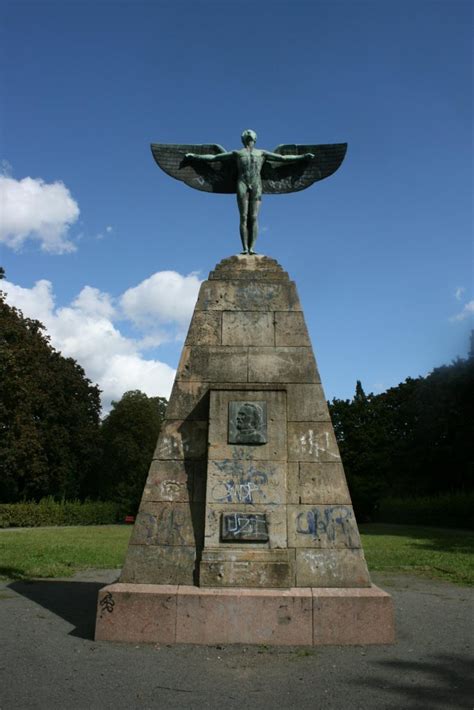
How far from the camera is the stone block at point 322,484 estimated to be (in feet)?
23.6

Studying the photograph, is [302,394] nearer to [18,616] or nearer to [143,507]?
[143,507]

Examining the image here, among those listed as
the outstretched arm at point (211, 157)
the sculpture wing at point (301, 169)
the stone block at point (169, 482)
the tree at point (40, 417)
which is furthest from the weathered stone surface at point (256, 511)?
the tree at point (40, 417)

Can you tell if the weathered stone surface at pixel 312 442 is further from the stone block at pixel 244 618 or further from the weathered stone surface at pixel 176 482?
the stone block at pixel 244 618

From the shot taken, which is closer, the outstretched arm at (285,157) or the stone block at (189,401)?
the stone block at (189,401)

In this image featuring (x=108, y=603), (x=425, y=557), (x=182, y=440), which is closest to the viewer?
(x=108, y=603)

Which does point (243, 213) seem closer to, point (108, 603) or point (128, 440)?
point (108, 603)

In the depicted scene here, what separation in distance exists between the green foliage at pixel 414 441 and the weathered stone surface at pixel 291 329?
29.5 meters

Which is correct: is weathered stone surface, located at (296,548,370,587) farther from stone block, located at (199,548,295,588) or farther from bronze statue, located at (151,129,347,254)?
bronze statue, located at (151,129,347,254)

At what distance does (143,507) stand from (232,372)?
6.74ft

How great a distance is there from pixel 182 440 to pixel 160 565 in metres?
1.53

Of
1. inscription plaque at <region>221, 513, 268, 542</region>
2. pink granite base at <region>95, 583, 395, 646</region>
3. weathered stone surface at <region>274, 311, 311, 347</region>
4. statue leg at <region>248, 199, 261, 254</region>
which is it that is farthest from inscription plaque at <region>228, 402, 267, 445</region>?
statue leg at <region>248, 199, 261, 254</region>

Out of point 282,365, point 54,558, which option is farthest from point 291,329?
point 54,558

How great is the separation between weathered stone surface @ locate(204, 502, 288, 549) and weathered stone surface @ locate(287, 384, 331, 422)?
1180 mm

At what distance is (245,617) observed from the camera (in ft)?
21.3
